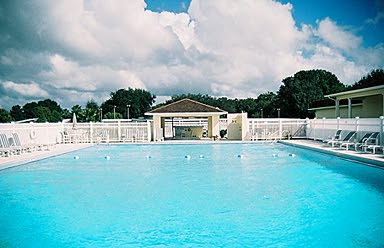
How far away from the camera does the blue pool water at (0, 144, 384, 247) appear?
5.74m

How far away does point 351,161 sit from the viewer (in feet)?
44.2

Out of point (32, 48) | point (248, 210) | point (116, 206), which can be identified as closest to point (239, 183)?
point (248, 210)

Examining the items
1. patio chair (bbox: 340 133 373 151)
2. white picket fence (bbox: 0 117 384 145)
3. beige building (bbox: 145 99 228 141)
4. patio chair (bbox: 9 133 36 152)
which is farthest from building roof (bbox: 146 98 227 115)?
patio chair (bbox: 340 133 373 151)

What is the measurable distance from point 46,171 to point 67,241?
8.16 meters

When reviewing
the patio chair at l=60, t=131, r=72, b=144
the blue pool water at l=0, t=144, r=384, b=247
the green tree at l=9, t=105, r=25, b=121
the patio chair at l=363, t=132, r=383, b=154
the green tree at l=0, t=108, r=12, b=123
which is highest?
the green tree at l=9, t=105, r=25, b=121

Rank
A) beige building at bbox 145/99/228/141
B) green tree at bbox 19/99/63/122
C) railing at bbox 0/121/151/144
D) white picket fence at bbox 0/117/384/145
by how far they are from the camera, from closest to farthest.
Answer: railing at bbox 0/121/151/144
white picket fence at bbox 0/117/384/145
beige building at bbox 145/99/228/141
green tree at bbox 19/99/63/122

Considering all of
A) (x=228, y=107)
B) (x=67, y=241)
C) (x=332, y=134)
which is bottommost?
(x=67, y=241)

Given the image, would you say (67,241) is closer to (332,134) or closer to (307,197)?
(307,197)

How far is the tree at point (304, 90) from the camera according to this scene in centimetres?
5094

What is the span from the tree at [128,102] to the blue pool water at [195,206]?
6442 centimetres

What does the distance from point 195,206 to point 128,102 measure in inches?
2855

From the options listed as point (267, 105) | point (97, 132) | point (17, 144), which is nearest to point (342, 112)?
point (97, 132)

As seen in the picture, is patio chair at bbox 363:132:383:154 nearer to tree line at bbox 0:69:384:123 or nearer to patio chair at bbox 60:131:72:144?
tree line at bbox 0:69:384:123

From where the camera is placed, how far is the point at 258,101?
7400cm
